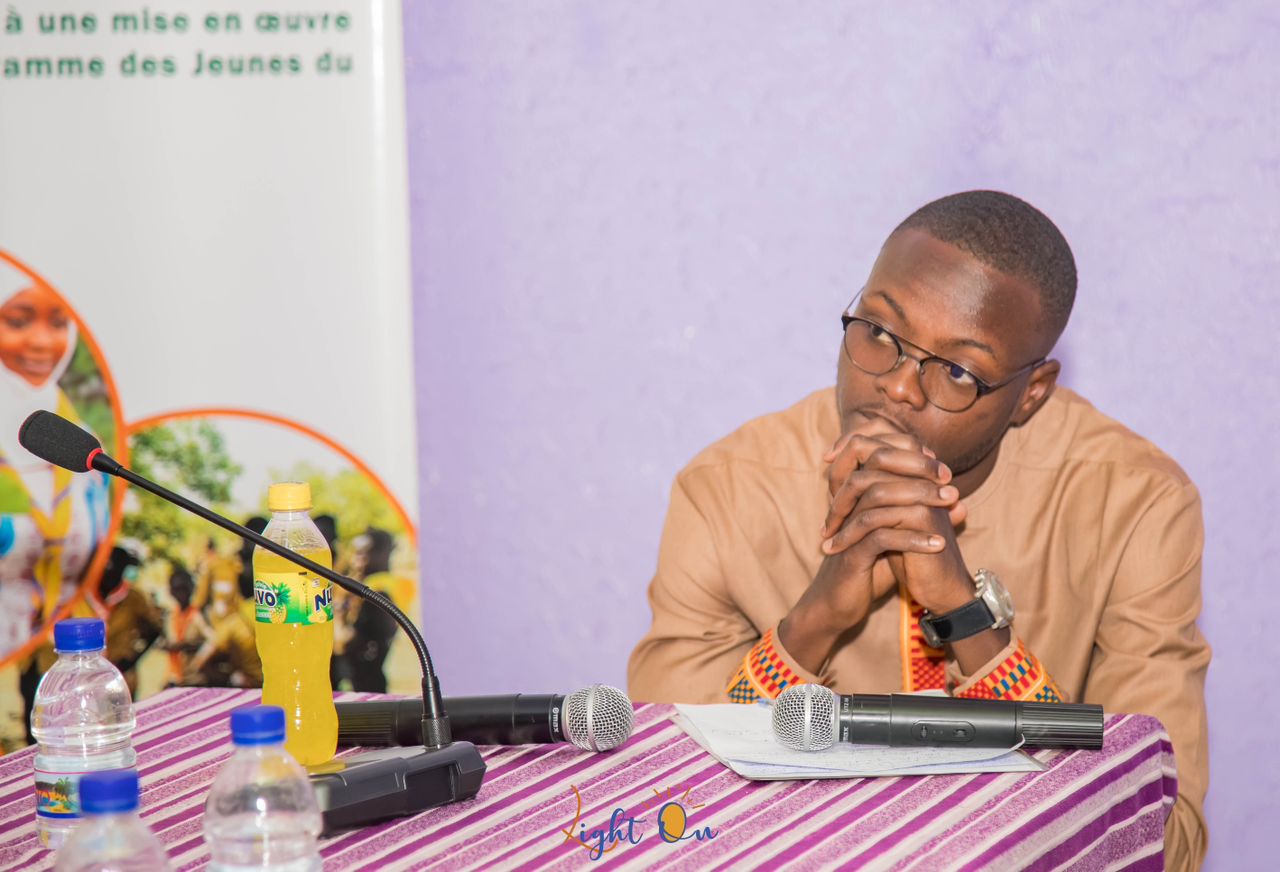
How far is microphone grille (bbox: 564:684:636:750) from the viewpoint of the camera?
1628 millimetres

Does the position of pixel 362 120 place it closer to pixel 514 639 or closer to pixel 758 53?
pixel 758 53

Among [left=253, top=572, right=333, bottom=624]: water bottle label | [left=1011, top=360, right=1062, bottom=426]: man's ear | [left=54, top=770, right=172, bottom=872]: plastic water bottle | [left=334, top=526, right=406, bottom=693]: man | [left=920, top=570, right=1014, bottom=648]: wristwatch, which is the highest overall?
[left=1011, top=360, right=1062, bottom=426]: man's ear

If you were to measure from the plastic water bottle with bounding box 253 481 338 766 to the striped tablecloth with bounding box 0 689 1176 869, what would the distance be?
0.40 ft

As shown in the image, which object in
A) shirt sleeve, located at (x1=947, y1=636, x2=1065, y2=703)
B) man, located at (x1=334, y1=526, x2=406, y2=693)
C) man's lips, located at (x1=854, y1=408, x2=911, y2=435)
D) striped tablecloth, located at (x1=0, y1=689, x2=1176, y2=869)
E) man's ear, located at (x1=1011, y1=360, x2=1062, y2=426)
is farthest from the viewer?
man, located at (x1=334, y1=526, x2=406, y2=693)

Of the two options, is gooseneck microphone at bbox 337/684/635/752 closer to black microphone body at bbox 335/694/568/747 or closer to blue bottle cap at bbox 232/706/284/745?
black microphone body at bbox 335/694/568/747

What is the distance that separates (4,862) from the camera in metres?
1.36

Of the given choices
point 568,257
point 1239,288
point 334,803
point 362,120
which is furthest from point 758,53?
point 334,803

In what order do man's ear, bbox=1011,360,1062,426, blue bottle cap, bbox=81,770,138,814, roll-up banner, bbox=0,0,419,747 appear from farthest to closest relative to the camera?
roll-up banner, bbox=0,0,419,747
man's ear, bbox=1011,360,1062,426
blue bottle cap, bbox=81,770,138,814

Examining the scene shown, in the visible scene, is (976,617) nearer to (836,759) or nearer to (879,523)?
(879,523)

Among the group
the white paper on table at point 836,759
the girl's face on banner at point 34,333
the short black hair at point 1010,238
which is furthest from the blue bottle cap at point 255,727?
the girl's face on banner at point 34,333

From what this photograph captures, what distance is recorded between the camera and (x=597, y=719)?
1.63m

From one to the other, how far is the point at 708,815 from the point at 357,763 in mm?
381

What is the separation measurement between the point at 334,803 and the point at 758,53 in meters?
2.27

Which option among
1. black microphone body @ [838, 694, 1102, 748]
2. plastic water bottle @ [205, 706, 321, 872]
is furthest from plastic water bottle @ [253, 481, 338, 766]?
black microphone body @ [838, 694, 1102, 748]
